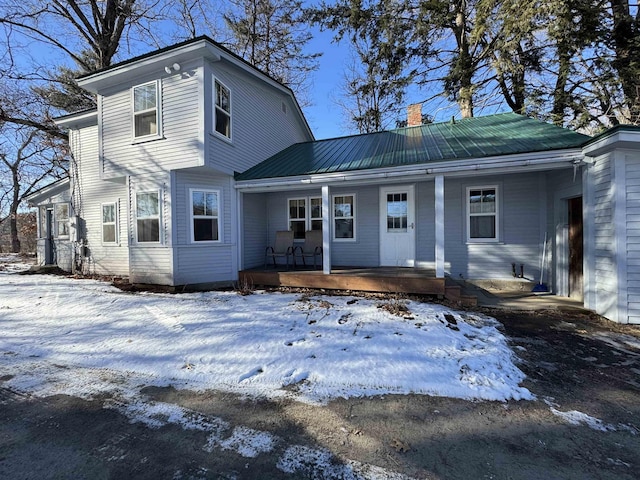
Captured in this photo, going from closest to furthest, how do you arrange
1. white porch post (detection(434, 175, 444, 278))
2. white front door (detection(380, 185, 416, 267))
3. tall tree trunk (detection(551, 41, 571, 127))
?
white porch post (detection(434, 175, 444, 278))
white front door (detection(380, 185, 416, 267))
tall tree trunk (detection(551, 41, 571, 127))

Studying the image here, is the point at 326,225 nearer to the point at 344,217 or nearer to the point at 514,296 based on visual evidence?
the point at 344,217

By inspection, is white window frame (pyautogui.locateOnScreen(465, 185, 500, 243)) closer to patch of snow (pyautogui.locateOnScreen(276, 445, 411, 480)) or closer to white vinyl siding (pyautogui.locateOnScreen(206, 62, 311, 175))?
white vinyl siding (pyautogui.locateOnScreen(206, 62, 311, 175))

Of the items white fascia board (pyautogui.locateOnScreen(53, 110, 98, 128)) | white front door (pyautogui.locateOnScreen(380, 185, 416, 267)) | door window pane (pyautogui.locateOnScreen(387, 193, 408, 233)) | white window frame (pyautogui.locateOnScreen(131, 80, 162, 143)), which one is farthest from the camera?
white fascia board (pyautogui.locateOnScreen(53, 110, 98, 128))

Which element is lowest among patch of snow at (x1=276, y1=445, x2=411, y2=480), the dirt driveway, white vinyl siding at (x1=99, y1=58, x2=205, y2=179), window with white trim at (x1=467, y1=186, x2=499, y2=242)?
the dirt driveway

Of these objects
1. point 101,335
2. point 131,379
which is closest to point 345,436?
point 131,379

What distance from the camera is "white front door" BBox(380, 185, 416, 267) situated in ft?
27.3

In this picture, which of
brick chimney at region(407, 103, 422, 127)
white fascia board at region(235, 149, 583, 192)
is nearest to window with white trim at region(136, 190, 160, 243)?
white fascia board at region(235, 149, 583, 192)

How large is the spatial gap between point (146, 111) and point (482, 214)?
9079 mm

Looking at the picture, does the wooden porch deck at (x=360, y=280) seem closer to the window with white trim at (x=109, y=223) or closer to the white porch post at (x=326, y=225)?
the white porch post at (x=326, y=225)

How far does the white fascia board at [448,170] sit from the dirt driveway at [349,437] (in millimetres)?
4035

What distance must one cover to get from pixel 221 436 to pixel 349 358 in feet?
5.64

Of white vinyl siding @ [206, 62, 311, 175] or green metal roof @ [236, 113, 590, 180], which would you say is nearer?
green metal roof @ [236, 113, 590, 180]

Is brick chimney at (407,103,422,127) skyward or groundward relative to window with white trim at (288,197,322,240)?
skyward

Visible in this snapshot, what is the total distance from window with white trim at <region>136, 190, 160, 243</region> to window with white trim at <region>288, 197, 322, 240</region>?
375 centimetres
